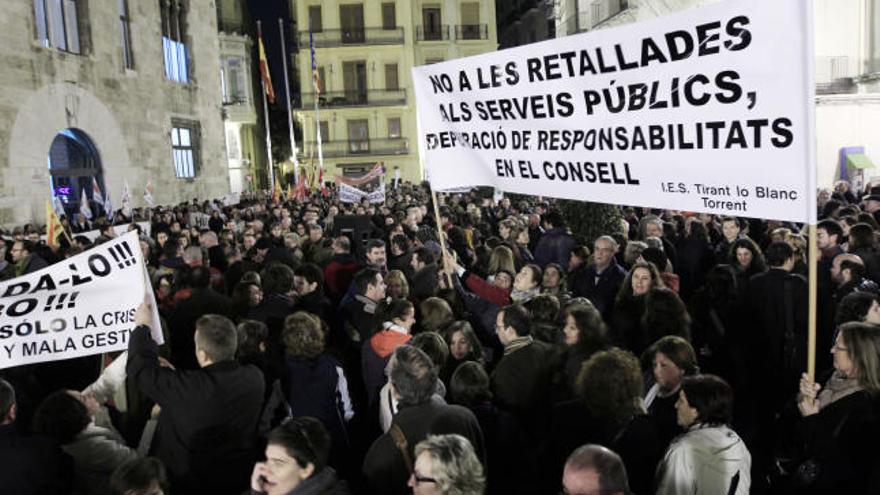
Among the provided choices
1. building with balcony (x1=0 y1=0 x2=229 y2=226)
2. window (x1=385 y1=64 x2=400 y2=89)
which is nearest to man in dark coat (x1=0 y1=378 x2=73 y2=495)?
building with balcony (x1=0 y1=0 x2=229 y2=226)

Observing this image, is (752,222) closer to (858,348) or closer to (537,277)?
(537,277)

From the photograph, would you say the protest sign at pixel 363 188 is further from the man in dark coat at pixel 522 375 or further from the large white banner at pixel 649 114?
the man in dark coat at pixel 522 375

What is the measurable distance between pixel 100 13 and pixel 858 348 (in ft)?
66.2

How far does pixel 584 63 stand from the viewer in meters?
4.43

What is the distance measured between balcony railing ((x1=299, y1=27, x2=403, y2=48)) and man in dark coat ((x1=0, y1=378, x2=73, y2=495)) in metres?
46.1

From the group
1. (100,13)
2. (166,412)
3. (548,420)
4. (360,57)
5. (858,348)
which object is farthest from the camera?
(360,57)

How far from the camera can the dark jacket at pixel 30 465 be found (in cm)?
322

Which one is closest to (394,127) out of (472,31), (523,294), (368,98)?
(368,98)

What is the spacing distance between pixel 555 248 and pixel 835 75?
20.3m

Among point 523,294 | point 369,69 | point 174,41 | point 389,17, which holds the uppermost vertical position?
point 389,17

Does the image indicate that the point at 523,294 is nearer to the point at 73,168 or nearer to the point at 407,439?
the point at 407,439

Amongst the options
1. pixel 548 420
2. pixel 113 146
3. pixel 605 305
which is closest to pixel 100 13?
pixel 113 146

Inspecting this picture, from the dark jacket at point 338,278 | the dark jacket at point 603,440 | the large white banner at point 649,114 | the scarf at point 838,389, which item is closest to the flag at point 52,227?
the dark jacket at point 338,278

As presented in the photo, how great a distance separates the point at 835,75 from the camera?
950 inches
